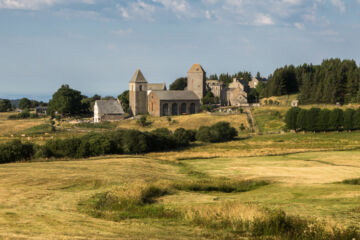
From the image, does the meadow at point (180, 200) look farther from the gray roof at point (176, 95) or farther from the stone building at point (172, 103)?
the gray roof at point (176, 95)

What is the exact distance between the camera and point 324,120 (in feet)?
240

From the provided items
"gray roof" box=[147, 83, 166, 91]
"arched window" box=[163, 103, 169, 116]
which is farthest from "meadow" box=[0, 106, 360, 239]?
"gray roof" box=[147, 83, 166, 91]

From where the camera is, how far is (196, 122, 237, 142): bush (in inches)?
2618

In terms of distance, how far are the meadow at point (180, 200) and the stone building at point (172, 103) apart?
63257 millimetres

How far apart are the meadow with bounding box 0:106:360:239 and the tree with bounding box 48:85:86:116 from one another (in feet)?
235

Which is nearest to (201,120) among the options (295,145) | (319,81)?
(295,145)

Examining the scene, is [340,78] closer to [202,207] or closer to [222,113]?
[222,113]

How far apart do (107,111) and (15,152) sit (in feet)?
200

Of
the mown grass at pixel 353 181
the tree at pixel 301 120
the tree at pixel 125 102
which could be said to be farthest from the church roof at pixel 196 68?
the mown grass at pixel 353 181

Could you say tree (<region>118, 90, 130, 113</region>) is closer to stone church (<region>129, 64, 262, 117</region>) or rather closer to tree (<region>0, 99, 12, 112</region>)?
stone church (<region>129, 64, 262, 117</region>)

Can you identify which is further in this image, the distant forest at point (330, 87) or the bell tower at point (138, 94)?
the bell tower at point (138, 94)

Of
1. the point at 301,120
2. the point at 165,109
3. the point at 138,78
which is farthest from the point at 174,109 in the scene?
the point at 301,120

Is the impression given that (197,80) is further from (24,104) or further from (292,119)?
(24,104)

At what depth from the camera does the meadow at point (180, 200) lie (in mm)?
14289
